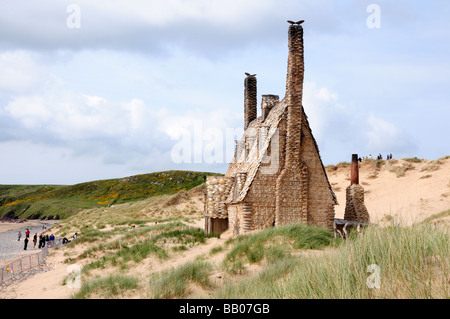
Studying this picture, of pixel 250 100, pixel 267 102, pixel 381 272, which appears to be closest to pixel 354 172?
pixel 267 102

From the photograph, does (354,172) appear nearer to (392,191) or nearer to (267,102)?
(267,102)

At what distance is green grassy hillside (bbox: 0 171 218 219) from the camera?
80444mm

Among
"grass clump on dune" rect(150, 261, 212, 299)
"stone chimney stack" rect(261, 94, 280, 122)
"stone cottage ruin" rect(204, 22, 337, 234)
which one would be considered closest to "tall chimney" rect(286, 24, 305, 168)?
"stone cottage ruin" rect(204, 22, 337, 234)

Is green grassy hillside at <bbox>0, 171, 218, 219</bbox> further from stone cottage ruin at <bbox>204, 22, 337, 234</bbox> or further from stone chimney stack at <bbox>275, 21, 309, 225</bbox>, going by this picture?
stone chimney stack at <bbox>275, 21, 309, 225</bbox>

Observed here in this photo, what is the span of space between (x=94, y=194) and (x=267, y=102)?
82.0m

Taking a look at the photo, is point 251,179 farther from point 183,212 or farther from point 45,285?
point 183,212

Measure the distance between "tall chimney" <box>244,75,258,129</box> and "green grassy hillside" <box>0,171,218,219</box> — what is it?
170ft

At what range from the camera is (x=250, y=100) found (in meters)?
27.8

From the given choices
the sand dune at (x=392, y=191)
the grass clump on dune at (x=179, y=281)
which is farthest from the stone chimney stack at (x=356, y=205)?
the grass clump on dune at (x=179, y=281)

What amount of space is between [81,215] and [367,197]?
40641 millimetres

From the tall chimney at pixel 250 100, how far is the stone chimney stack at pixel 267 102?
3816mm

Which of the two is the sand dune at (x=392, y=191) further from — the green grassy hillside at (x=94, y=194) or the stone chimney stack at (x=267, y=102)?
the green grassy hillside at (x=94, y=194)
